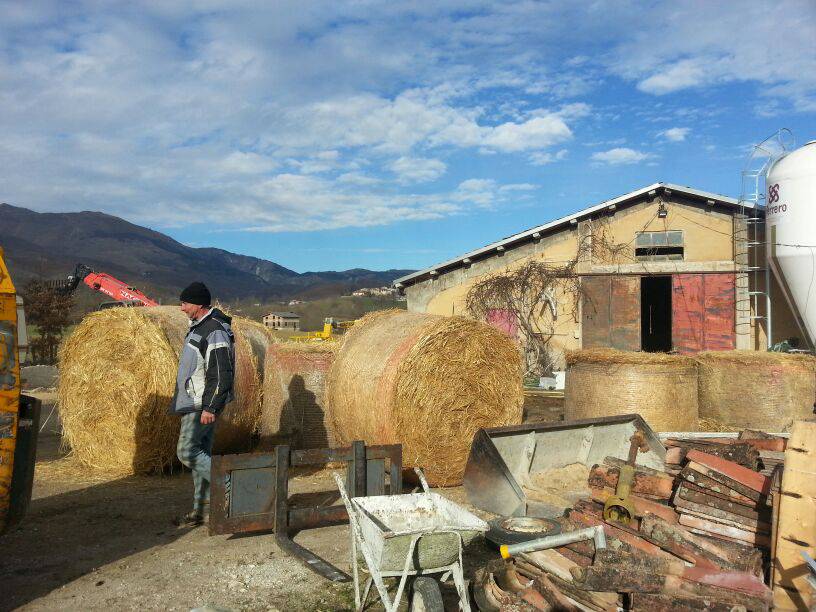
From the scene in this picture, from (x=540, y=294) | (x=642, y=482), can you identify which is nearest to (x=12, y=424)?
(x=642, y=482)

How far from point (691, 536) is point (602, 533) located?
68 centimetres

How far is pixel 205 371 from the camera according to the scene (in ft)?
17.5

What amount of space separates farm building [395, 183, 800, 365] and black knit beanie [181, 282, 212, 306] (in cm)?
962

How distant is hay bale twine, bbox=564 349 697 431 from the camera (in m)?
8.13

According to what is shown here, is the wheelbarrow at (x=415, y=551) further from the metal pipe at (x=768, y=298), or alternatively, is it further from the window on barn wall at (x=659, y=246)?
the window on barn wall at (x=659, y=246)

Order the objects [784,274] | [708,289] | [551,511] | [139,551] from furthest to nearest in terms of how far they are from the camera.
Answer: [708,289]
[784,274]
[551,511]
[139,551]

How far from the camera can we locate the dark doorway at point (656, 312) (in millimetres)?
20148

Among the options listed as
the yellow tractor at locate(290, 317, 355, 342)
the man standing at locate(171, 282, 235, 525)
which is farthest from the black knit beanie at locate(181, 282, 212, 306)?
the yellow tractor at locate(290, 317, 355, 342)

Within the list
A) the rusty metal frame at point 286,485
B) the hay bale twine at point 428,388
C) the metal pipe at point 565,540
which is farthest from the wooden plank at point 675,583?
the hay bale twine at point 428,388

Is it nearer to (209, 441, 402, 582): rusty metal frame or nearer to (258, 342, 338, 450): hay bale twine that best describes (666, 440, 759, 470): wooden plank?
(209, 441, 402, 582): rusty metal frame

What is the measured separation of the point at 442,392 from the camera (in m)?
6.27

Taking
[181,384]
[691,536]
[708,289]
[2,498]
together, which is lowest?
[691,536]

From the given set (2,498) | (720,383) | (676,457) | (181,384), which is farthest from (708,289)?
(2,498)

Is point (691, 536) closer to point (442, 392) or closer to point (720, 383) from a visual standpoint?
point (442, 392)
